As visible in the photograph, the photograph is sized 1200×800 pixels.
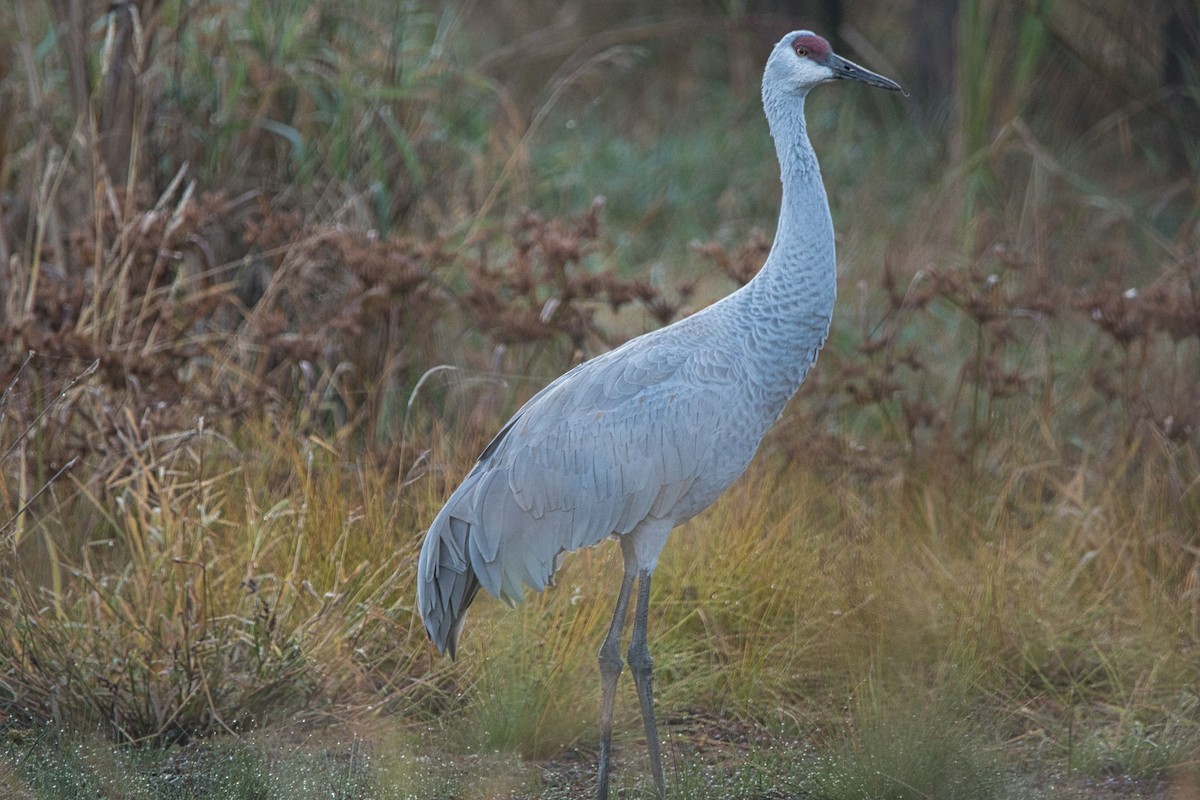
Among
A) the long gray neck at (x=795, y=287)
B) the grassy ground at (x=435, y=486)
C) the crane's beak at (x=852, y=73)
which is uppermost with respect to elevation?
the crane's beak at (x=852, y=73)

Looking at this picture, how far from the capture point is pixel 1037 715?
4047 millimetres

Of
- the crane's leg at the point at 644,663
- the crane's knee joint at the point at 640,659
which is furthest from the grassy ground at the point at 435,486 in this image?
the crane's knee joint at the point at 640,659

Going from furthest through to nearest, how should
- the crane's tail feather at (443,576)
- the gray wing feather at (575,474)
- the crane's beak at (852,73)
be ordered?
the crane's beak at (852,73) → the crane's tail feather at (443,576) → the gray wing feather at (575,474)

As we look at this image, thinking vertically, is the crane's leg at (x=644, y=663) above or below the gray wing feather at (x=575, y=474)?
below

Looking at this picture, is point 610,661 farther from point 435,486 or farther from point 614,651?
point 435,486

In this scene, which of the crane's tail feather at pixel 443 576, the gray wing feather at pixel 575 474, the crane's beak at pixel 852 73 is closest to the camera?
the gray wing feather at pixel 575 474

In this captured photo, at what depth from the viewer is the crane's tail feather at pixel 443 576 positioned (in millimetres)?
3742

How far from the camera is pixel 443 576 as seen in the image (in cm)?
377

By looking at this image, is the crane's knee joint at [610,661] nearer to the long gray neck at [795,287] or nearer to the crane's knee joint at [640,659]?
the crane's knee joint at [640,659]

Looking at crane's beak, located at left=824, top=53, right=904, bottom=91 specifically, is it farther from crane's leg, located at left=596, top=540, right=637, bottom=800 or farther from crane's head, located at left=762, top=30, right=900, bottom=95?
crane's leg, located at left=596, top=540, right=637, bottom=800

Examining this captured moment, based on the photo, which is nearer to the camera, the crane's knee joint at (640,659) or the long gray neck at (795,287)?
the long gray neck at (795,287)

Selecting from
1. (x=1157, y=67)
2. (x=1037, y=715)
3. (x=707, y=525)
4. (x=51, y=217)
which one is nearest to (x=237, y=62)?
(x=51, y=217)

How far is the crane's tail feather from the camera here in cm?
374

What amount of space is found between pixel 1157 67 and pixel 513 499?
6015mm
